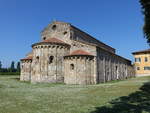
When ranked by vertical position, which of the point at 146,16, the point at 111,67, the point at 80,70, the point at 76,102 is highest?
the point at 146,16

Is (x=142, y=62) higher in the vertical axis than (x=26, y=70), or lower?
higher

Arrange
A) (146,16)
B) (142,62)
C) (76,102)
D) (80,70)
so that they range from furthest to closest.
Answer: (142,62) < (80,70) < (146,16) < (76,102)

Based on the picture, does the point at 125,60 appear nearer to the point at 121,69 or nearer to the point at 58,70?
the point at 121,69

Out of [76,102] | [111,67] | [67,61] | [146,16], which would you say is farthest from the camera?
[111,67]

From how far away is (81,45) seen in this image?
3447 cm

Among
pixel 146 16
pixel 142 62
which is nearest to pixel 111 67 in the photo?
pixel 142 62

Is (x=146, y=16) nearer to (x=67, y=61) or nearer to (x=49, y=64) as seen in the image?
(x=67, y=61)

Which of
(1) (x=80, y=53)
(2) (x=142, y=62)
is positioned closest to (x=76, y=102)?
(1) (x=80, y=53)

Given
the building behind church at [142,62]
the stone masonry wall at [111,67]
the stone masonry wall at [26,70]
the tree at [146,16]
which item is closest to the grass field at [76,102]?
the tree at [146,16]

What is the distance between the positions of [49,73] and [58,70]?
5.86ft

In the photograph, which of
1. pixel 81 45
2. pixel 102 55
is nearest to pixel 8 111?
pixel 81 45

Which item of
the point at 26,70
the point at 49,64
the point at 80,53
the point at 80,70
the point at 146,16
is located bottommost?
the point at 80,70

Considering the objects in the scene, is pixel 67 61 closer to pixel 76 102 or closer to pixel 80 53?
pixel 80 53

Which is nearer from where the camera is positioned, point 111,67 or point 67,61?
point 67,61
